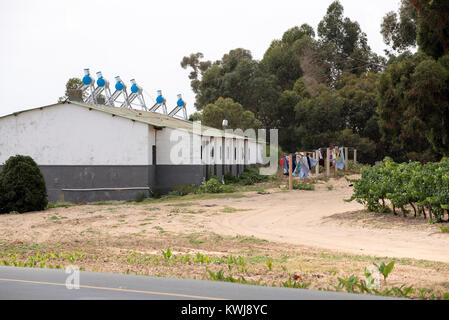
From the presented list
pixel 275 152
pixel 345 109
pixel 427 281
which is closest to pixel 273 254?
pixel 427 281

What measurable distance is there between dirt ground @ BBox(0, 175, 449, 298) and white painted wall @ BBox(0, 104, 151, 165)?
5.26 metres

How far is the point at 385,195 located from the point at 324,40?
54.8 meters

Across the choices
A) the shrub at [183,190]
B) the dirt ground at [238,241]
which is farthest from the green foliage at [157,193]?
the dirt ground at [238,241]

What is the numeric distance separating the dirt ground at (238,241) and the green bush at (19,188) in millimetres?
836

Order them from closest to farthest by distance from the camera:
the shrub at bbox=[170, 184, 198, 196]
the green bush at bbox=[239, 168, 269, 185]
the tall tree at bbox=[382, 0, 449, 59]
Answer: the tall tree at bbox=[382, 0, 449, 59] < the shrub at bbox=[170, 184, 198, 196] < the green bush at bbox=[239, 168, 269, 185]

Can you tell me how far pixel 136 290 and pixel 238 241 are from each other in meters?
6.65

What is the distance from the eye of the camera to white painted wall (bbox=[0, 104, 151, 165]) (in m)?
28.0

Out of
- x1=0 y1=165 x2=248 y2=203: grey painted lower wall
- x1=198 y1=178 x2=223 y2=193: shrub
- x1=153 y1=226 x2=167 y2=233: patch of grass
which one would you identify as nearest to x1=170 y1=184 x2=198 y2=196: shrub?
x1=198 y1=178 x2=223 y2=193: shrub

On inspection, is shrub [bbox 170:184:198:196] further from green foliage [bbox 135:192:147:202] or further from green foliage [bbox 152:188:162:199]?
green foliage [bbox 135:192:147:202]

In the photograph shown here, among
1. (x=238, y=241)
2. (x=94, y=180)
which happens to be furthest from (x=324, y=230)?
(x=94, y=180)

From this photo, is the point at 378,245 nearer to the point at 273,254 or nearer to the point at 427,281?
the point at 273,254

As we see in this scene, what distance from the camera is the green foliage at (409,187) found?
1479 centimetres

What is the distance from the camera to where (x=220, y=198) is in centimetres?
2533

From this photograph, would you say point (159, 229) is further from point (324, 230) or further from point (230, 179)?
point (230, 179)
